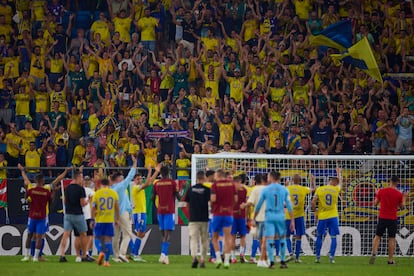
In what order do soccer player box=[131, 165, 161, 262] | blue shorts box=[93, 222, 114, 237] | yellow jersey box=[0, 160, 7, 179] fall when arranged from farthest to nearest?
yellow jersey box=[0, 160, 7, 179], soccer player box=[131, 165, 161, 262], blue shorts box=[93, 222, 114, 237]

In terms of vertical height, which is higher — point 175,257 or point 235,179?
point 235,179

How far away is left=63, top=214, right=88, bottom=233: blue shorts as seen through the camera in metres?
27.1

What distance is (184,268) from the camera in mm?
25172

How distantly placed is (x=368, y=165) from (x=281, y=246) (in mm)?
7042

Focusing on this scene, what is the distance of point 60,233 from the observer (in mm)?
31484

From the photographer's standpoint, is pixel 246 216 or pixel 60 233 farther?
pixel 60 233

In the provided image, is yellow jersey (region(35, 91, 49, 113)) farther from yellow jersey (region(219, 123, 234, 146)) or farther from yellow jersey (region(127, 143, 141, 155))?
yellow jersey (region(219, 123, 234, 146))

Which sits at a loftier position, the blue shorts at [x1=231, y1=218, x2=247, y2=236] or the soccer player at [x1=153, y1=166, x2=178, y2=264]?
the soccer player at [x1=153, y1=166, x2=178, y2=264]

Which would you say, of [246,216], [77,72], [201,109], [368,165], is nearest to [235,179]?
[246,216]

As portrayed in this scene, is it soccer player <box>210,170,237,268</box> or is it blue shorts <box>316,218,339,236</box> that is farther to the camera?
blue shorts <box>316,218,339,236</box>

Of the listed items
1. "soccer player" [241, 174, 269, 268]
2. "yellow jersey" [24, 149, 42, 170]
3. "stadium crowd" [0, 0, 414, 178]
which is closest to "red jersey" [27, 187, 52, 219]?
"soccer player" [241, 174, 269, 268]

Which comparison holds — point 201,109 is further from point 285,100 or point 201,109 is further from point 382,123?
point 382,123

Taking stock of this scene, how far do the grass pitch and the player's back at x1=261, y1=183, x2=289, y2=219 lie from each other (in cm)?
129

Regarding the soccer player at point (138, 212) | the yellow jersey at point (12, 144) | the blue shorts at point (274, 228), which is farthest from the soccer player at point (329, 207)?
the yellow jersey at point (12, 144)
